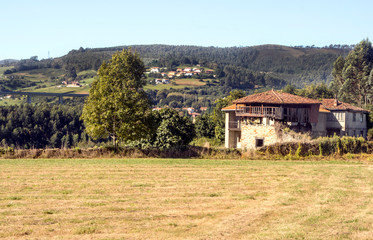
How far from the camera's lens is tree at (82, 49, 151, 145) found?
139 ft

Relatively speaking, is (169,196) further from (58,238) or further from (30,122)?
(30,122)

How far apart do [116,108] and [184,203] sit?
2509 cm

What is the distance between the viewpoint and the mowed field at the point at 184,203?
14391 mm

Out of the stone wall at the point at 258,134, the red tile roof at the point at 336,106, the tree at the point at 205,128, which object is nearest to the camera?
the stone wall at the point at 258,134

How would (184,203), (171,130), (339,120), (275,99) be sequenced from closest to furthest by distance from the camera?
1. (184,203)
2. (171,130)
3. (275,99)
4. (339,120)

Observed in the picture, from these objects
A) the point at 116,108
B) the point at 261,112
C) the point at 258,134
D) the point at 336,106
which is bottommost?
the point at 258,134

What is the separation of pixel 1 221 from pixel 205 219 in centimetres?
679

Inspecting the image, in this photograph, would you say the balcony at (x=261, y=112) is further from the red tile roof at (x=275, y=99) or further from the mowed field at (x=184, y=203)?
the mowed field at (x=184, y=203)

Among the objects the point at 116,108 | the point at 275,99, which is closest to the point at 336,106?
the point at 275,99

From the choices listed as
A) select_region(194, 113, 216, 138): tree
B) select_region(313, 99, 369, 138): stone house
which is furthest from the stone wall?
select_region(194, 113, 216, 138): tree

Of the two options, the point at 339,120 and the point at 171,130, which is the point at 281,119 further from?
the point at 171,130

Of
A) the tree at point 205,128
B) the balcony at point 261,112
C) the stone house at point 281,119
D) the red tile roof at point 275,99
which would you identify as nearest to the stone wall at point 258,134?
the stone house at point 281,119

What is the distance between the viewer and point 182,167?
3231cm

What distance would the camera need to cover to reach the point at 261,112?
191 ft
